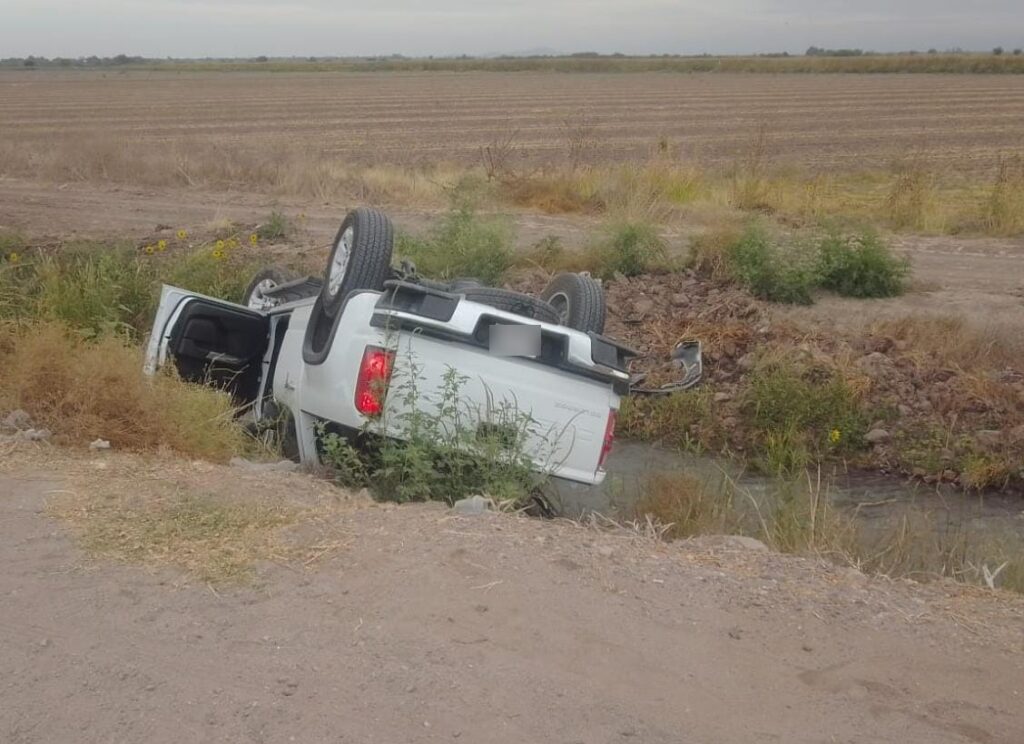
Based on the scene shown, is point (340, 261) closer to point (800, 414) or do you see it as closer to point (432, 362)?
point (432, 362)

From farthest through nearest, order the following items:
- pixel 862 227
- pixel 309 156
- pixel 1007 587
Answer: pixel 309 156, pixel 862 227, pixel 1007 587

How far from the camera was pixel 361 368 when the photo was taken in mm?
5953

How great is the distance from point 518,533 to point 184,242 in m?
10.5

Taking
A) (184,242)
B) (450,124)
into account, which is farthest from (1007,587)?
(450,124)

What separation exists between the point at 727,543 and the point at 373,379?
1.88m

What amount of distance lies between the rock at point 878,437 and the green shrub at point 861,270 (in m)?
2.63

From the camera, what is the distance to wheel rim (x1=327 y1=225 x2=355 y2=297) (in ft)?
21.8

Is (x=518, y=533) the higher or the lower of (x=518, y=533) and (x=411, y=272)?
the lower

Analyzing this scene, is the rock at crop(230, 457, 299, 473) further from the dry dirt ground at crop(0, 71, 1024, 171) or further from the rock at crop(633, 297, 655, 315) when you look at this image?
the dry dirt ground at crop(0, 71, 1024, 171)

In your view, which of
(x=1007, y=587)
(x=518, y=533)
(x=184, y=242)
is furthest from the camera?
(x=184, y=242)

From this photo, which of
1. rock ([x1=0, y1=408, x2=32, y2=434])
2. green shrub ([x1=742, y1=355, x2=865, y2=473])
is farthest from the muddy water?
rock ([x1=0, y1=408, x2=32, y2=434])

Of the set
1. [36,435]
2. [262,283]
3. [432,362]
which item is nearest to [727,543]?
[432,362]

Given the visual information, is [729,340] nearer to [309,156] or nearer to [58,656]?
[58,656]

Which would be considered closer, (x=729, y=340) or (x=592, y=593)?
(x=592, y=593)
